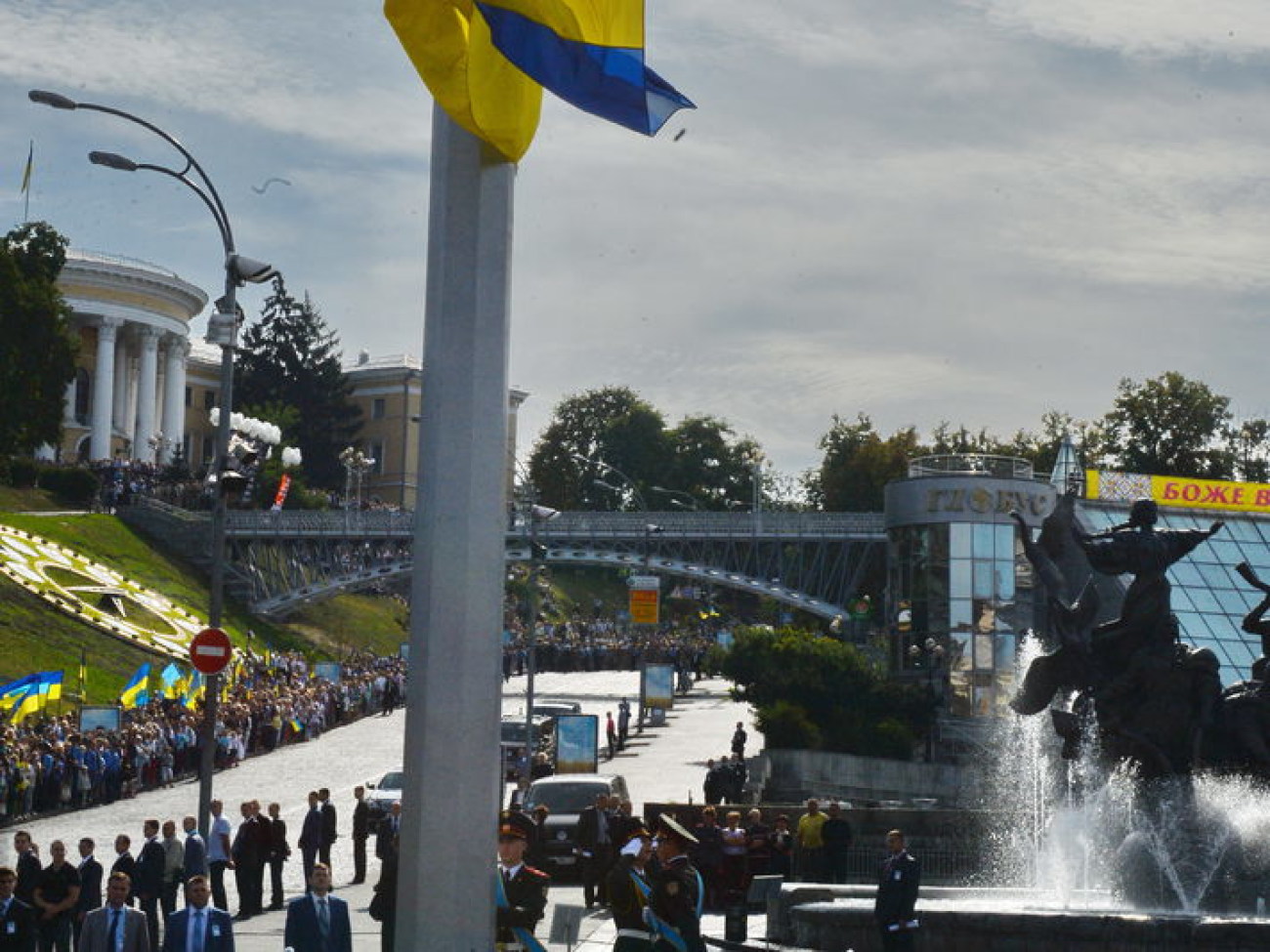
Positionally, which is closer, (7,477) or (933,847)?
(933,847)

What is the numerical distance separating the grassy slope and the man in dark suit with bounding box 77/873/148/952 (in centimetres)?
4189

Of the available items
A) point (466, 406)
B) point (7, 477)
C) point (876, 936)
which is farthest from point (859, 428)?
point (466, 406)

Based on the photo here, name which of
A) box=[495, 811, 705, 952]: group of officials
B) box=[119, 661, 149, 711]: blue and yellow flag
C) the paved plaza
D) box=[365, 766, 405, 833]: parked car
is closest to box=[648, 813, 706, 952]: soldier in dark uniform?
box=[495, 811, 705, 952]: group of officials

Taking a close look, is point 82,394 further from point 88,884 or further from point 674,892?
point 674,892

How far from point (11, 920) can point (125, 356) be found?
98.1m

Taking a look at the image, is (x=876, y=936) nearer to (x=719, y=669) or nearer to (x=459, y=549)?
(x=459, y=549)

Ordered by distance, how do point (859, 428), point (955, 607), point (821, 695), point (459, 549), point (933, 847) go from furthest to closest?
point (859, 428) → point (955, 607) → point (821, 695) → point (933, 847) → point (459, 549)

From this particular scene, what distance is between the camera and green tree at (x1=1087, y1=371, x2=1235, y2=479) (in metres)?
102

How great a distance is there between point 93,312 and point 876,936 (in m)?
91.6

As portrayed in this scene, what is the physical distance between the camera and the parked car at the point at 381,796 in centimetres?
3162

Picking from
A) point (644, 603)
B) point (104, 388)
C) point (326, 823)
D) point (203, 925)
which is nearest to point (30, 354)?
point (644, 603)

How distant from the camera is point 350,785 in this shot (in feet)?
138

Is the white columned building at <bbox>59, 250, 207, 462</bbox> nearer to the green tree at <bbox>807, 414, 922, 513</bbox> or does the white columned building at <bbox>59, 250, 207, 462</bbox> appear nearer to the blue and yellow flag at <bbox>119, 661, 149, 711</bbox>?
the green tree at <bbox>807, 414, 922, 513</bbox>

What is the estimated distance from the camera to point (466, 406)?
11289mm
